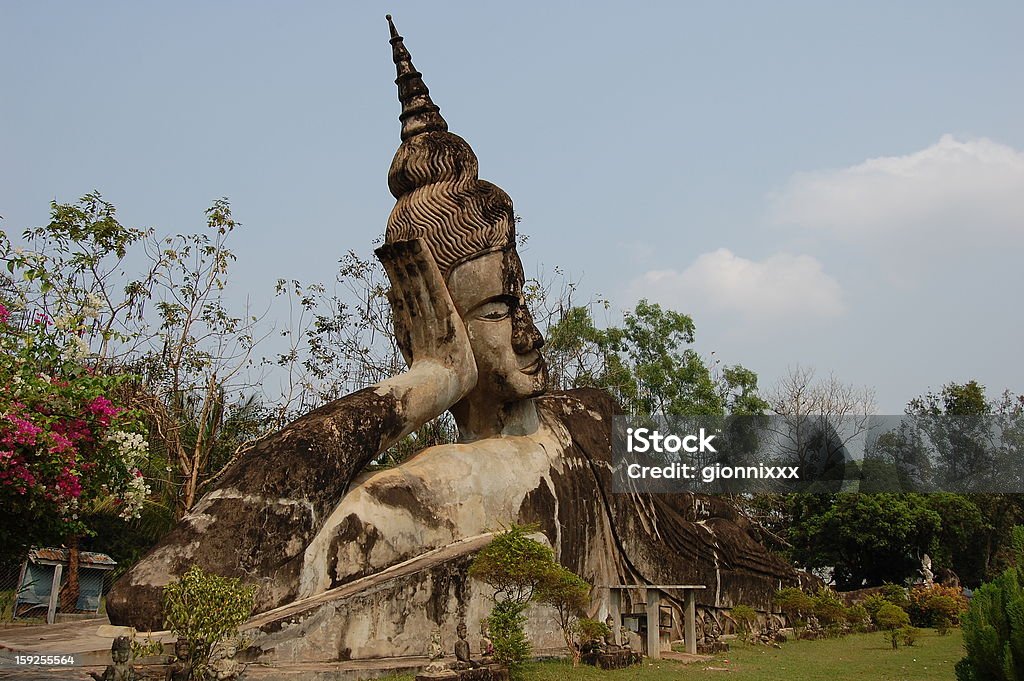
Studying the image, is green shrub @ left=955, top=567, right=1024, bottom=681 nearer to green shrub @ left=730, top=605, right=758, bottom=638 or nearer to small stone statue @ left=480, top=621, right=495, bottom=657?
small stone statue @ left=480, top=621, right=495, bottom=657

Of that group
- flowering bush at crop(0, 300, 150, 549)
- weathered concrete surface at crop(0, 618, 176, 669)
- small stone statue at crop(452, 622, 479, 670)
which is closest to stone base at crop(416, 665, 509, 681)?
small stone statue at crop(452, 622, 479, 670)

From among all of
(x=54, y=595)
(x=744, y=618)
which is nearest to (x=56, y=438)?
(x=54, y=595)

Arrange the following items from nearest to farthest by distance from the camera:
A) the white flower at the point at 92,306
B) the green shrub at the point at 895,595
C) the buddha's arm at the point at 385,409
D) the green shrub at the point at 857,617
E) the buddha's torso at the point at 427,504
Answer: the white flower at the point at 92,306
the buddha's arm at the point at 385,409
the buddha's torso at the point at 427,504
the green shrub at the point at 857,617
the green shrub at the point at 895,595

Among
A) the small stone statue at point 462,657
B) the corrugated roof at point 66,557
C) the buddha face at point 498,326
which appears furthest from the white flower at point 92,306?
the corrugated roof at point 66,557

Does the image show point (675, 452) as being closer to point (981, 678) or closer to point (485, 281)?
point (485, 281)

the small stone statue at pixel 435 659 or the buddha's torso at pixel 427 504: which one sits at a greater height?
Result: the buddha's torso at pixel 427 504

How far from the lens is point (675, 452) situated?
1855 centimetres

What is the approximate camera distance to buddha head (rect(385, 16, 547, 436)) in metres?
10.5

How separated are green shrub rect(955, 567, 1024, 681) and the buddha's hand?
19.5 ft

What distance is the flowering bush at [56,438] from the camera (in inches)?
191

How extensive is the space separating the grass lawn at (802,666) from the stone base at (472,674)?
0.32 meters

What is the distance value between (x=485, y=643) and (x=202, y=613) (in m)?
3.20

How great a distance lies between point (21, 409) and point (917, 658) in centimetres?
1027
